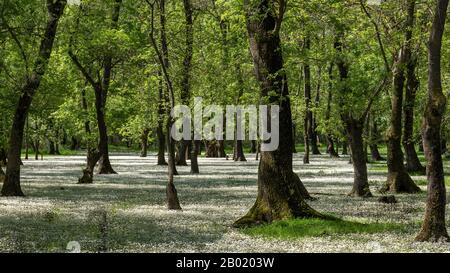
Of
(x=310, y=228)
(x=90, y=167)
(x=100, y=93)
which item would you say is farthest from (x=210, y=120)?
(x=310, y=228)

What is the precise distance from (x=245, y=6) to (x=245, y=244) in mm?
7721

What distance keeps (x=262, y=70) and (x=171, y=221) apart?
6.27m

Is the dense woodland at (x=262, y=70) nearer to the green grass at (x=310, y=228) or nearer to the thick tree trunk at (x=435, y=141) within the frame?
the thick tree trunk at (x=435, y=141)

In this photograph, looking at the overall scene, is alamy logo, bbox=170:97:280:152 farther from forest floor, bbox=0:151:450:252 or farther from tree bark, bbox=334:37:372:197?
tree bark, bbox=334:37:372:197

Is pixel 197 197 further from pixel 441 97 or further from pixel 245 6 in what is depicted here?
pixel 441 97

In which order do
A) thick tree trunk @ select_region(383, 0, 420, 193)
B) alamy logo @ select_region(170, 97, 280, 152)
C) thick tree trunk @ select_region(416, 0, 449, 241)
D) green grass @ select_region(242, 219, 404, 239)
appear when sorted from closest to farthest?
thick tree trunk @ select_region(416, 0, 449, 241)
green grass @ select_region(242, 219, 404, 239)
thick tree trunk @ select_region(383, 0, 420, 193)
alamy logo @ select_region(170, 97, 280, 152)

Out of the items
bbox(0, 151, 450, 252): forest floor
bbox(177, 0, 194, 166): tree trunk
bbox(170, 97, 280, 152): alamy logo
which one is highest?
bbox(177, 0, 194, 166): tree trunk

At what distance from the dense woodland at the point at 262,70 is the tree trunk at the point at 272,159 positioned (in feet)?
0.12

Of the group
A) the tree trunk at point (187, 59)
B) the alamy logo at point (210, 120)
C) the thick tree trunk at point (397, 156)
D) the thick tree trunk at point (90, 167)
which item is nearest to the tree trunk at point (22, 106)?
the alamy logo at point (210, 120)

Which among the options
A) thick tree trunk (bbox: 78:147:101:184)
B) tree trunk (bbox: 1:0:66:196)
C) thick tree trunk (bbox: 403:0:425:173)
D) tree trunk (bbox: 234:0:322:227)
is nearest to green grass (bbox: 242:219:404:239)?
tree trunk (bbox: 234:0:322:227)

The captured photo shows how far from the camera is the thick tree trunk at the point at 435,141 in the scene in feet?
51.8

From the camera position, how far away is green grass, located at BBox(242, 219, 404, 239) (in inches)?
710

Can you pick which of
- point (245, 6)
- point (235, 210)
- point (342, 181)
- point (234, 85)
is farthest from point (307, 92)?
point (245, 6)

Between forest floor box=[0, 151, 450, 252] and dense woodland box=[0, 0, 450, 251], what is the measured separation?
1276 millimetres
